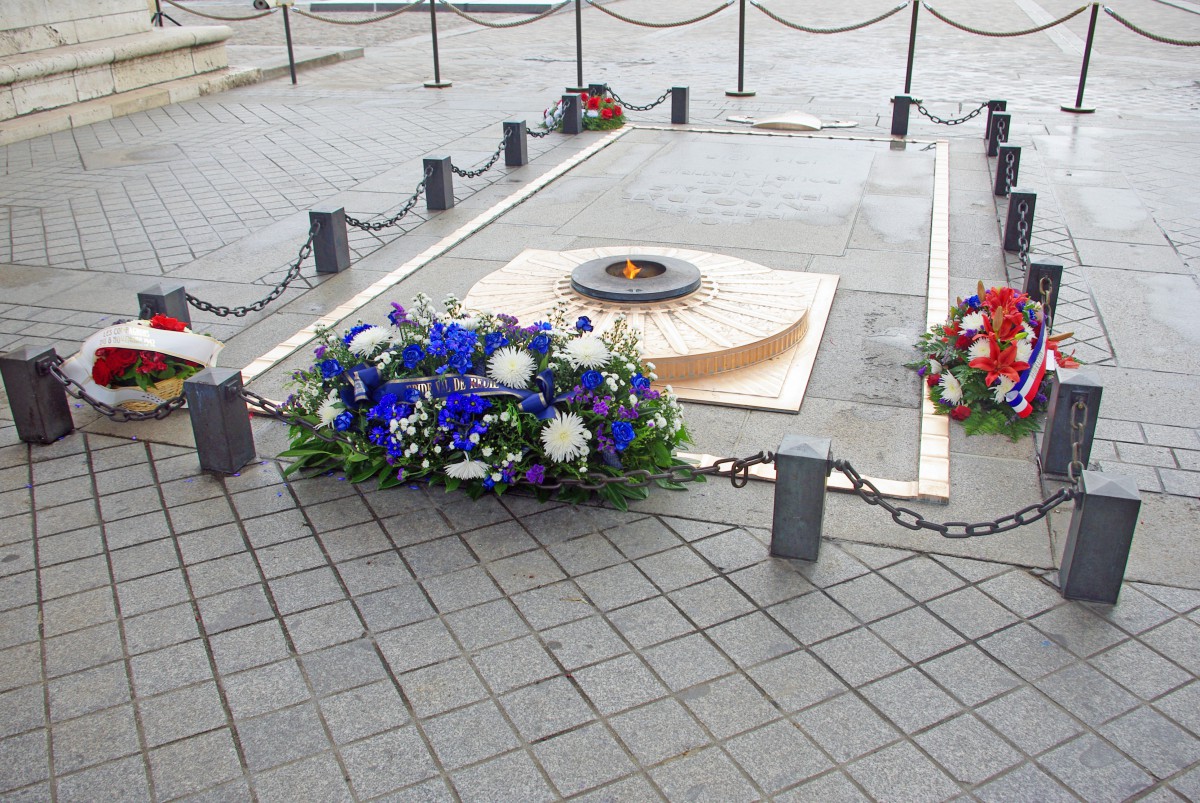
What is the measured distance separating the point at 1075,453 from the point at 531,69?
13.7 metres

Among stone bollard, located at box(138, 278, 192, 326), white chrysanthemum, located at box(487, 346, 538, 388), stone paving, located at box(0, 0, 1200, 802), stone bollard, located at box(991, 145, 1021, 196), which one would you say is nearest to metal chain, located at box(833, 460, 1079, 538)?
stone paving, located at box(0, 0, 1200, 802)

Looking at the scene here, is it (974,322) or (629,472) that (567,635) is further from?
(974,322)

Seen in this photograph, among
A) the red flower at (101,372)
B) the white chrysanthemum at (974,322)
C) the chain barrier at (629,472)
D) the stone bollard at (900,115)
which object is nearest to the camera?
the chain barrier at (629,472)

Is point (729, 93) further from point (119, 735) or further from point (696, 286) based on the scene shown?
point (119, 735)

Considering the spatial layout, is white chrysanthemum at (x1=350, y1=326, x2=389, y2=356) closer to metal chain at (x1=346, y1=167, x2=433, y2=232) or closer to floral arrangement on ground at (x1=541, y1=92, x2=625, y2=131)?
metal chain at (x1=346, y1=167, x2=433, y2=232)

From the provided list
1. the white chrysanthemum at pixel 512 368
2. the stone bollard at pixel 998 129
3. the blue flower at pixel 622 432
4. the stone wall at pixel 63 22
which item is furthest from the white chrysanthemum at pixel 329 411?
the stone wall at pixel 63 22

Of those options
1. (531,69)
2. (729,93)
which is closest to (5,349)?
(729,93)

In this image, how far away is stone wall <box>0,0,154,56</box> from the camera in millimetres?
11812

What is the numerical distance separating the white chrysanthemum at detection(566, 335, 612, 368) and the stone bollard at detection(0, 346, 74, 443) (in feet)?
8.23

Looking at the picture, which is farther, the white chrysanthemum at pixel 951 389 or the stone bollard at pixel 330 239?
the stone bollard at pixel 330 239

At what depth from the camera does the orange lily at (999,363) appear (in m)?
4.93

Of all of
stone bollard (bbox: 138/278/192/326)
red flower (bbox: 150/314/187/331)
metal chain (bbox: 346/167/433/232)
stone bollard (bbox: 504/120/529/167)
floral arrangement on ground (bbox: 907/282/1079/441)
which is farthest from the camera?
stone bollard (bbox: 504/120/529/167)

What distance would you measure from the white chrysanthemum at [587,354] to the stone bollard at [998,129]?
Result: 7.26m

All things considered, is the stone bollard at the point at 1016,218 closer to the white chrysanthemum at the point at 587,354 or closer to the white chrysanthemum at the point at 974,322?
the white chrysanthemum at the point at 974,322
